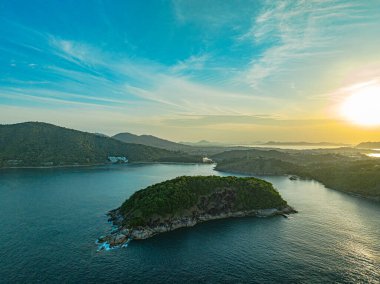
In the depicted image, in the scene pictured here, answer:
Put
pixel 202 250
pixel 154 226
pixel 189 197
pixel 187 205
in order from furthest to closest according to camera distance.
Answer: pixel 189 197
pixel 187 205
pixel 154 226
pixel 202 250

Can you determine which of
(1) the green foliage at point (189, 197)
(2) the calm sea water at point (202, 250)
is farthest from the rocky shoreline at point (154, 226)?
(2) the calm sea water at point (202, 250)

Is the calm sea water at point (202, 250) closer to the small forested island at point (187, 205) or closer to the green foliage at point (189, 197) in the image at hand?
the small forested island at point (187, 205)

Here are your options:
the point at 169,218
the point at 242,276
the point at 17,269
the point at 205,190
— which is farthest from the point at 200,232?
the point at 17,269

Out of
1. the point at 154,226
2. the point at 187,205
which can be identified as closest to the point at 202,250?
the point at 154,226

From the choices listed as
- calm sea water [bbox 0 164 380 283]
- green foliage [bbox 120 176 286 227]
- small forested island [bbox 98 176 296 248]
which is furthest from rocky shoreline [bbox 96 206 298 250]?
calm sea water [bbox 0 164 380 283]

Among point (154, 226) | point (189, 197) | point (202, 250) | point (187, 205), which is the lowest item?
point (202, 250)

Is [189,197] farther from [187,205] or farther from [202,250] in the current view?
[202,250]

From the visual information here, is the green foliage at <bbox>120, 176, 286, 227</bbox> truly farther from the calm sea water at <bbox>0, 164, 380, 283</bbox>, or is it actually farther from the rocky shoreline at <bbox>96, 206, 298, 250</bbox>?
the calm sea water at <bbox>0, 164, 380, 283</bbox>
